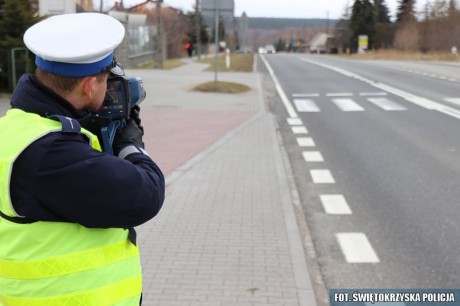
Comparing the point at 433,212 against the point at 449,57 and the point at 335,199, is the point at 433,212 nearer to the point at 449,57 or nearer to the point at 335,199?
the point at 335,199

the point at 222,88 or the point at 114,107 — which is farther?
the point at 222,88

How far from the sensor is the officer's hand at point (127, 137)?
189 centimetres

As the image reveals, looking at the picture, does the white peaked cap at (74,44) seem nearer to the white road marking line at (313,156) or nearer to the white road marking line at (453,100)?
the white road marking line at (313,156)

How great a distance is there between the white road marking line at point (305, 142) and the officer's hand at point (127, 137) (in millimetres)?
8328

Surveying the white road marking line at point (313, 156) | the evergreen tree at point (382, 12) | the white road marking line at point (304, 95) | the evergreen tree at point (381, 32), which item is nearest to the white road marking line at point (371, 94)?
the white road marking line at point (304, 95)

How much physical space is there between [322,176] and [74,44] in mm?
6372

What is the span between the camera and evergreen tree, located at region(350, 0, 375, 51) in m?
97.3

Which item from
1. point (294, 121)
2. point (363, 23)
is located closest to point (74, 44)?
point (294, 121)

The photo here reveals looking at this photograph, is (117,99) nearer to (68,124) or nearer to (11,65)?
(68,124)

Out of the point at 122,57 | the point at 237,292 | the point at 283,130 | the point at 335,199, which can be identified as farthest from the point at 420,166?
the point at 122,57

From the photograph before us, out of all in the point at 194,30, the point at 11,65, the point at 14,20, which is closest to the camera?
the point at 14,20

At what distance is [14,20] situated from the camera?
16.0 m

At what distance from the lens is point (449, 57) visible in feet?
181

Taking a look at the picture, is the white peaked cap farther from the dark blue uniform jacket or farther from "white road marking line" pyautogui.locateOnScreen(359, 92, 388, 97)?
"white road marking line" pyautogui.locateOnScreen(359, 92, 388, 97)
